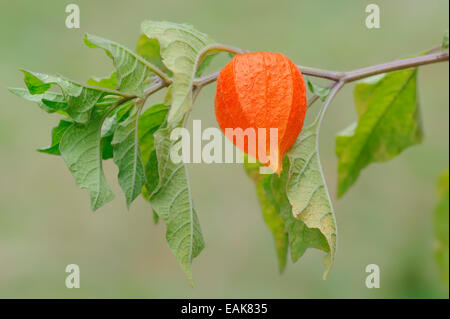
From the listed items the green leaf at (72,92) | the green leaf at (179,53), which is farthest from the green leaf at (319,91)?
the green leaf at (72,92)

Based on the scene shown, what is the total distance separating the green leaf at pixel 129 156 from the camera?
54 cm

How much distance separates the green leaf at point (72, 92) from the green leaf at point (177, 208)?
Answer: 0.30 ft

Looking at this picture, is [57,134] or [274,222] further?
[274,222]

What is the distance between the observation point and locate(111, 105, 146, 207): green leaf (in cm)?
54

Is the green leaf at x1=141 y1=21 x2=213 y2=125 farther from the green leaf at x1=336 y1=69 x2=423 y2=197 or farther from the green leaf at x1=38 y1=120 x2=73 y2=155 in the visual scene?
the green leaf at x1=336 y1=69 x2=423 y2=197

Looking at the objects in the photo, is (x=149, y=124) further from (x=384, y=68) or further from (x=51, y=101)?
(x=384, y=68)

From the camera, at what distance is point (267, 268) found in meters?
1.81

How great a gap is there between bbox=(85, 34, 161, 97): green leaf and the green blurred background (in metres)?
1.31

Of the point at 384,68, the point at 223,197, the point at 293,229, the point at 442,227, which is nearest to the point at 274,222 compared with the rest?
the point at 293,229

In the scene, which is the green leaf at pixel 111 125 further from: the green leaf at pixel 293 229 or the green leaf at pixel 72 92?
the green leaf at pixel 293 229

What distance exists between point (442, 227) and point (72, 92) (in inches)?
31.9

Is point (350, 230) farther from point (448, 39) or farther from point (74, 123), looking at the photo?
point (74, 123)

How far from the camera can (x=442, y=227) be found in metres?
1.04

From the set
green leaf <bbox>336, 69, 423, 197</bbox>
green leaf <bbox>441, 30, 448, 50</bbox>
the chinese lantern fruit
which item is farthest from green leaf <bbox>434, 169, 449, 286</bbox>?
the chinese lantern fruit
